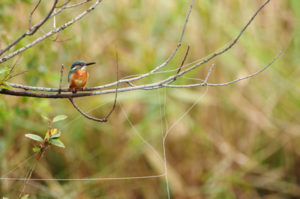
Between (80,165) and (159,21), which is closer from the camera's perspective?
(80,165)

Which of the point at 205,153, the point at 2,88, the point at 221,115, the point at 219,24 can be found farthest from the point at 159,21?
the point at 2,88

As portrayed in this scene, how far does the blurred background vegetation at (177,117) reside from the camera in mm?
3082

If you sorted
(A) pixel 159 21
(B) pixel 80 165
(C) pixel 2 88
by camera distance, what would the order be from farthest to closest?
(A) pixel 159 21
(B) pixel 80 165
(C) pixel 2 88

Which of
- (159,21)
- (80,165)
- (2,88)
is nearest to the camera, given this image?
(2,88)

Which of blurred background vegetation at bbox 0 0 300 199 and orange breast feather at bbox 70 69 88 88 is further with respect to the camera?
blurred background vegetation at bbox 0 0 300 199

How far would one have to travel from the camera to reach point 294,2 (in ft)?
10.5

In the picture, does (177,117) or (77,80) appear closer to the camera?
(77,80)

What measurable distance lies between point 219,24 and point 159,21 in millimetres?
478

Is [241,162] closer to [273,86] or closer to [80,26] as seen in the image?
[273,86]

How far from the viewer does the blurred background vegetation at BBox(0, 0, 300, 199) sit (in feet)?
10.1

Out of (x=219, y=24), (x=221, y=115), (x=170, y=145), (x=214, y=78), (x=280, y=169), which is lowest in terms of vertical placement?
(x=280, y=169)

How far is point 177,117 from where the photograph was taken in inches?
122

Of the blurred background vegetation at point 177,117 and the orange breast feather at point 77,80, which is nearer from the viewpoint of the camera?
the orange breast feather at point 77,80

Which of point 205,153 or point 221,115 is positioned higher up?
point 221,115
